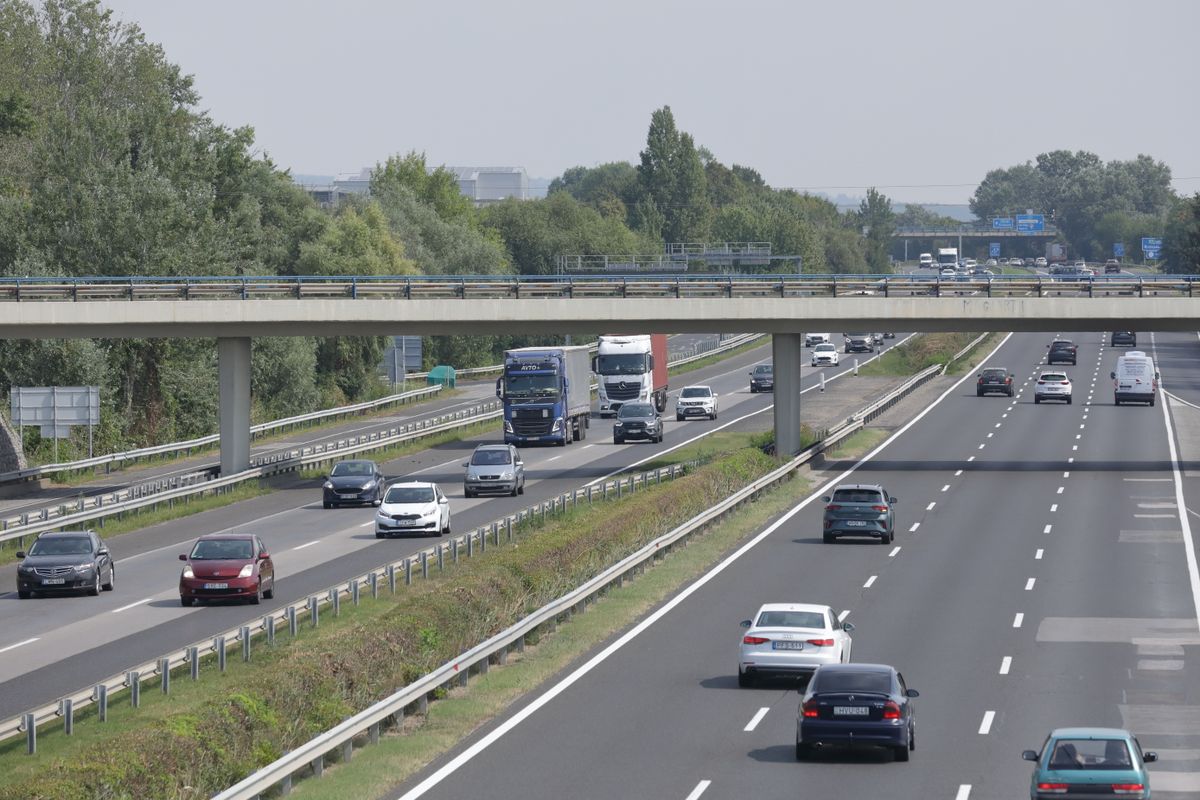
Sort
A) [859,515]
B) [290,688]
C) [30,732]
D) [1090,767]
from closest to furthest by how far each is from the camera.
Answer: [1090,767] → [290,688] → [30,732] → [859,515]

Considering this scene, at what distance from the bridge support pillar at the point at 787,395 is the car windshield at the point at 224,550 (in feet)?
104

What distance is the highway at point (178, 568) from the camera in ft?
103

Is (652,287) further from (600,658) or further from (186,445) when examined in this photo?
(600,658)

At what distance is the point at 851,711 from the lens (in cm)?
2230

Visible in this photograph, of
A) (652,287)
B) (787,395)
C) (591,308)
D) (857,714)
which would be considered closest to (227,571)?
(857,714)

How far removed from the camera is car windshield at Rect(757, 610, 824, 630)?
2791cm

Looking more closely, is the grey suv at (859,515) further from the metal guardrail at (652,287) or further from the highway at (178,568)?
the metal guardrail at (652,287)

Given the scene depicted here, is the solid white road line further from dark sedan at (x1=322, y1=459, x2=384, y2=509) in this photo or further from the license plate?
dark sedan at (x1=322, y1=459, x2=384, y2=509)

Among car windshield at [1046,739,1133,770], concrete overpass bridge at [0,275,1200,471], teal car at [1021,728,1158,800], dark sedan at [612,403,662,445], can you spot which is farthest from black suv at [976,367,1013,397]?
car windshield at [1046,739,1133,770]

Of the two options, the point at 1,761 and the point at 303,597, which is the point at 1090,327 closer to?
the point at 303,597

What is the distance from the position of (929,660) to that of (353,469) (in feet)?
105

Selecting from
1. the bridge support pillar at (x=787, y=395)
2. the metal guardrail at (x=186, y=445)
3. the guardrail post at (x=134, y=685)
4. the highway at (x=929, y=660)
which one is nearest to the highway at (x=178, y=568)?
the guardrail post at (x=134, y=685)

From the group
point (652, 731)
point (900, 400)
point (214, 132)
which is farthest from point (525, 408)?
point (652, 731)

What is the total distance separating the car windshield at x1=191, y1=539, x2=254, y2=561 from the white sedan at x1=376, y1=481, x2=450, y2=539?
10.9 metres
